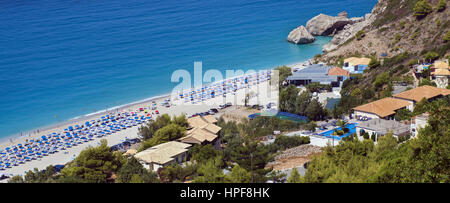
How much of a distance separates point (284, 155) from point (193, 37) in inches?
1727

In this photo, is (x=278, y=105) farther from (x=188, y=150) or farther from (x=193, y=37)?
(x=193, y=37)

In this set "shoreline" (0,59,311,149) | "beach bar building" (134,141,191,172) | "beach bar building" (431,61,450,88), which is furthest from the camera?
"shoreline" (0,59,311,149)

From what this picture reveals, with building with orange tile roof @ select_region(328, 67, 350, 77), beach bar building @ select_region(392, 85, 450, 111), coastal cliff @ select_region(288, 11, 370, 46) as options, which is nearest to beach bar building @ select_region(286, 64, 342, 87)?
Result: building with orange tile roof @ select_region(328, 67, 350, 77)

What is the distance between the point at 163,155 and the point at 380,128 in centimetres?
823

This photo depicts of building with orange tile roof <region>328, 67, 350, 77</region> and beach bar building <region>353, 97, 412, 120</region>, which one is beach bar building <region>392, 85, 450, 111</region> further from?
building with orange tile roof <region>328, 67, 350, 77</region>

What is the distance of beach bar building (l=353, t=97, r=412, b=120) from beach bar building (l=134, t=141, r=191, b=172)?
25.9 ft

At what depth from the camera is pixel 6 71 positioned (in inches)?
1790

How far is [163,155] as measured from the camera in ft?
55.0

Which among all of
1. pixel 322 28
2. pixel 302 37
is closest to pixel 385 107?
pixel 302 37

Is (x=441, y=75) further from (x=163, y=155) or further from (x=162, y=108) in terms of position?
(x=162, y=108)

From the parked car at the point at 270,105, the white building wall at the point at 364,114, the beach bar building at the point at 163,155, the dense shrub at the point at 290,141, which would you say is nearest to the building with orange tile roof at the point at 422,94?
the white building wall at the point at 364,114

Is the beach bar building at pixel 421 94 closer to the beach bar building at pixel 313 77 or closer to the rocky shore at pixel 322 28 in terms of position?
the beach bar building at pixel 313 77

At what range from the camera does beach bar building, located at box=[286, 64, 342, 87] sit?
28.7 metres
